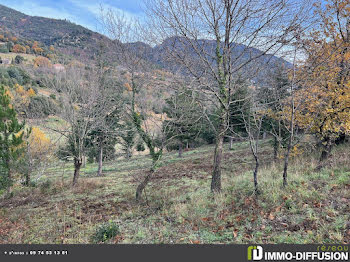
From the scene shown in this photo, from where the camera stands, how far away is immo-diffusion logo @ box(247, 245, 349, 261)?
2.89 m

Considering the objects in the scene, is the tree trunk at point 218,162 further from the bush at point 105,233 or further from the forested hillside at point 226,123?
the bush at point 105,233

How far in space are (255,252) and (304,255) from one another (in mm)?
702

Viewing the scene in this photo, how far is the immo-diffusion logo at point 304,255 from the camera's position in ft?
9.49

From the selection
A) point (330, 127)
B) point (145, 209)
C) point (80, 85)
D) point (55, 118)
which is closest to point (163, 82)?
point (145, 209)

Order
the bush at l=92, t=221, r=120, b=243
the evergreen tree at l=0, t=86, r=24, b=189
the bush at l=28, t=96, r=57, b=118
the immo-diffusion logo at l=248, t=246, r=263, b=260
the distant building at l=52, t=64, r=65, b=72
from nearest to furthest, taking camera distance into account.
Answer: the immo-diffusion logo at l=248, t=246, r=263, b=260
the bush at l=92, t=221, r=120, b=243
the bush at l=28, t=96, r=57, b=118
the evergreen tree at l=0, t=86, r=24, b=189
the distant building at l=52, t=64, r=65, b=72

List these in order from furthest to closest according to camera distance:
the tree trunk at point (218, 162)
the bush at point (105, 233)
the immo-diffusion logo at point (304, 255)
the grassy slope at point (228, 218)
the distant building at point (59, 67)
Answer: the distant building at point (59, 67) → the tree trunk at point (218, 162) → the bush at point (105, 233) → the grassy slope at point (228, 218) → the immo-diffusion logo at point (304, 255)

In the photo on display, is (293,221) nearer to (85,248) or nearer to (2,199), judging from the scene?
(85,248)

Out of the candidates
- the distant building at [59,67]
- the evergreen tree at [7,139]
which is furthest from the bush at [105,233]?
the distant building at [59,67]

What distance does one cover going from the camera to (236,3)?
228 inches

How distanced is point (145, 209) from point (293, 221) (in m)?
4.40

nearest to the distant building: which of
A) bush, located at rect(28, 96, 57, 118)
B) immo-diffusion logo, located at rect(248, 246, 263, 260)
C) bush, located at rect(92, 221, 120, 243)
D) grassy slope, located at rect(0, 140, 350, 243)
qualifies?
bush, located at rect(28, 96, 57, 118)

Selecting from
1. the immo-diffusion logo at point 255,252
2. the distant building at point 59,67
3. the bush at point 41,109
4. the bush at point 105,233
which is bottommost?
the bush at point 105,233

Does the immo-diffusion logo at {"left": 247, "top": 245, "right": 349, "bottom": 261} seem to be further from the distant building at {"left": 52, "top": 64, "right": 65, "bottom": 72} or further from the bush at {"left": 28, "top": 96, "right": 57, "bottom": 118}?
the distant building at {"left": 52, "top": 64, "right": 65, "bottom": 72}

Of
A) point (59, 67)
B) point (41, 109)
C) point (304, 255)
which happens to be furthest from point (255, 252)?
point (59, 67)
